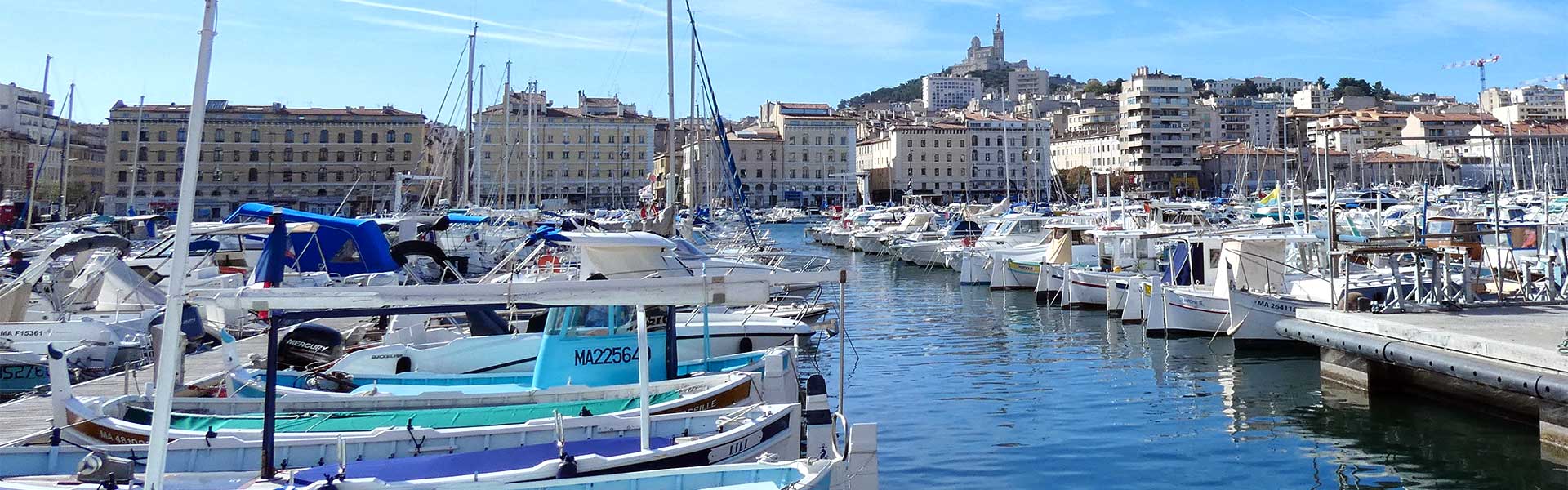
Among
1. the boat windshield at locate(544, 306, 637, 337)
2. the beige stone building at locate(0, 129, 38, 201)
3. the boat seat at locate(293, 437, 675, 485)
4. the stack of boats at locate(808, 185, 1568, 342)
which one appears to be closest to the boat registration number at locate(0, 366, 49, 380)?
the boat windshield at locate(544, 306, 637, 337)

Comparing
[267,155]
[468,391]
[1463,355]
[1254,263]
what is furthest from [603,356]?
[267,155]

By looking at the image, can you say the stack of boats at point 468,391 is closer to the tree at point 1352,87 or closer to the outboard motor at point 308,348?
the outboard motor at point 308,348

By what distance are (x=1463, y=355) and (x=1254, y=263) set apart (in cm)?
986

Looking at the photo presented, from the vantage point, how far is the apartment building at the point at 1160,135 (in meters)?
125

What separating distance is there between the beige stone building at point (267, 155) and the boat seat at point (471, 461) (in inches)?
3464

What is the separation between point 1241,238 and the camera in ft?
79.7

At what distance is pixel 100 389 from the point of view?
15.1 m

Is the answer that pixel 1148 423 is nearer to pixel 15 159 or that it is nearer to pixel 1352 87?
pixel 15 159

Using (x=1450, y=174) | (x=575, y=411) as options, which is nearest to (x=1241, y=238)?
(x=575, y=411)

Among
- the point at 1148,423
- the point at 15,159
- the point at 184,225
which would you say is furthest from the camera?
the point at 15,159

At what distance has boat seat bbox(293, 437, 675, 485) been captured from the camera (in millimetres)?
9320

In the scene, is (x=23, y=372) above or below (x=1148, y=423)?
above

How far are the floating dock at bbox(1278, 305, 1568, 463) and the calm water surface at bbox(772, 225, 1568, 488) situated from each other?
0.29 metres

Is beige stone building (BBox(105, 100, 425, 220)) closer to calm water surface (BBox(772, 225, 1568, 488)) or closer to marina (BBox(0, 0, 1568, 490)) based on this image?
marina (BBox(0, 0, 1568, 490))
